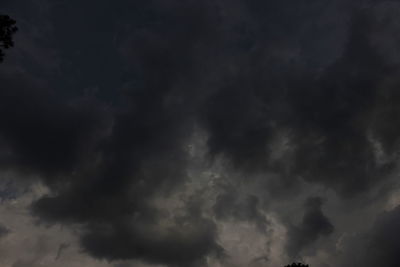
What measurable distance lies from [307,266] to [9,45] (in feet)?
339

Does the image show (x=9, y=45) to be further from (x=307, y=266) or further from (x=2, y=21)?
(x=307, y=266)

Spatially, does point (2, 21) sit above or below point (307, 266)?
below

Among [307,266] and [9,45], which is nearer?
[9,45]

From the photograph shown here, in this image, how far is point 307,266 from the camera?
361ft

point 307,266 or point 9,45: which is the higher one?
point 307,266

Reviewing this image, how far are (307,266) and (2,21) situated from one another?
343ft

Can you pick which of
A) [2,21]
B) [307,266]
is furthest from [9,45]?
[307,266]

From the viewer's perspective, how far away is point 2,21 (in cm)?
2633

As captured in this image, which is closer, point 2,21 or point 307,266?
point 2,21

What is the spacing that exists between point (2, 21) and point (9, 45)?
1.64 meters
